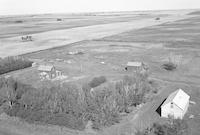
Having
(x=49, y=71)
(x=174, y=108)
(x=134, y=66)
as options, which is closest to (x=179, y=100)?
(x=174, y=108)

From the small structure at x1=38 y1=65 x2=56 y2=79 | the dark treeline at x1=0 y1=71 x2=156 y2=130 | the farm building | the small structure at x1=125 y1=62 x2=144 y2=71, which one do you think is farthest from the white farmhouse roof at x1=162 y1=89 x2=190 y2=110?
the small structure at x1=38 y1=65 x2=56 y2=79

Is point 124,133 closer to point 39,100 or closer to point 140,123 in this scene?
point 140,123

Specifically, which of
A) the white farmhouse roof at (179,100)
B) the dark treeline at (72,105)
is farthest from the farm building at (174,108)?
the dark treeline at (72,105)

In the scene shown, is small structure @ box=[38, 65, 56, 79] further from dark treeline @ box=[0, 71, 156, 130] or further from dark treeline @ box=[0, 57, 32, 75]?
dark treeline @ box=[0, 71, 156, 130]

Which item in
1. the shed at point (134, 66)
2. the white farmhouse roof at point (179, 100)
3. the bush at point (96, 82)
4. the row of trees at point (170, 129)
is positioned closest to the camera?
the row of trees at point (170, 129)

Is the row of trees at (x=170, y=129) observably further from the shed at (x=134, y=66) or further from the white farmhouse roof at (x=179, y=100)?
the shed at (x=134, y=66)

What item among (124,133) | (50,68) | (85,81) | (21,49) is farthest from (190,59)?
(21,49)

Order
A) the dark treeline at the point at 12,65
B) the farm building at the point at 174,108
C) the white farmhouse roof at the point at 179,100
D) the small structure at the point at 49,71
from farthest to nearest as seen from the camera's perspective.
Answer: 1. the dark treeline at the point at 12,65
2. the small structure at the point at 49,71
3. the white farmhouse roof at the point at 179,100
4. the farm building at the point at 174,108

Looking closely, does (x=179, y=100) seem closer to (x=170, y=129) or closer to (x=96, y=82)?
(x=170, y=129)
